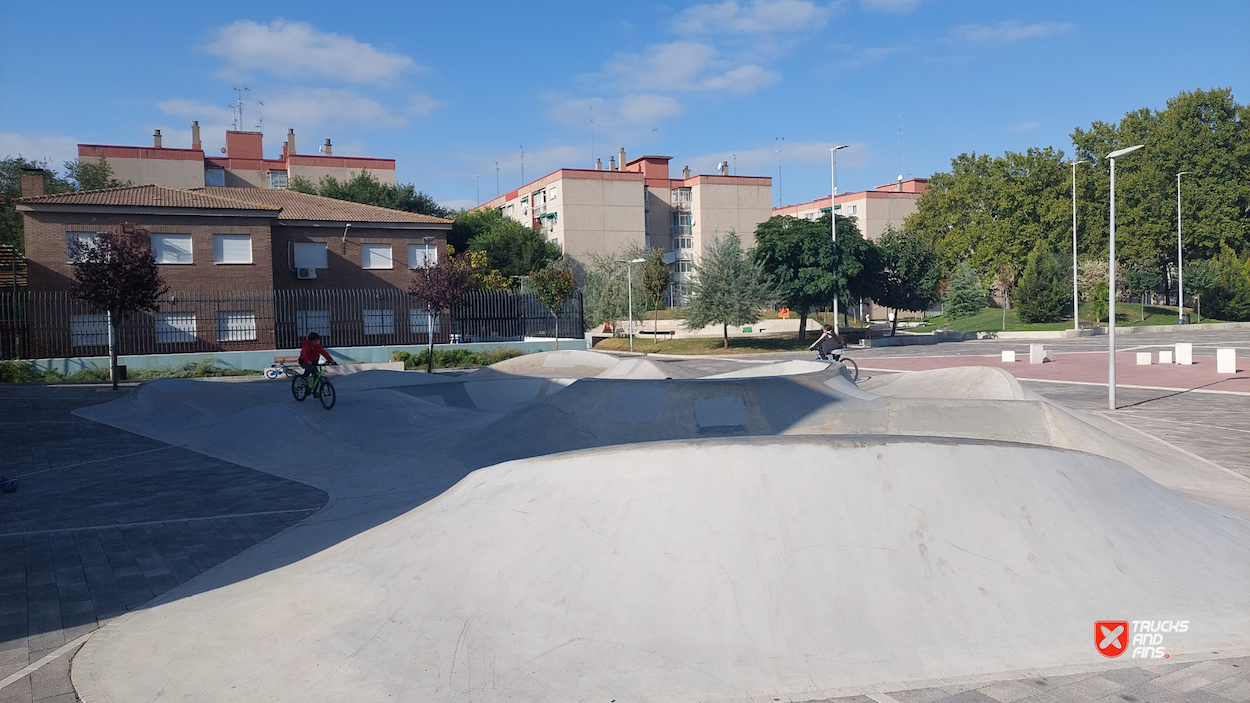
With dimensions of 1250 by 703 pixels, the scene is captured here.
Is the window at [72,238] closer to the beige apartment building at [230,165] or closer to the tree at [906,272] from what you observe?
the beige apartment building at [230,165]

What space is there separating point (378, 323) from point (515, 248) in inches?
1128

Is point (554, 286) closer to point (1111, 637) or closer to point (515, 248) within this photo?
point (515, 248)

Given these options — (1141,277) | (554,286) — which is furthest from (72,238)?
(1141,277)

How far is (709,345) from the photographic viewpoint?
40.0 meters

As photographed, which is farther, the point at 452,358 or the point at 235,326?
the point at 235,326

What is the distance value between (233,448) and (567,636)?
362 inches

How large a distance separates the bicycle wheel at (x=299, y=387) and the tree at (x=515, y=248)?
1769 inches

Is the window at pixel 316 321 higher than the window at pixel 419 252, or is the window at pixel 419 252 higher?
the window at pixel 419 252

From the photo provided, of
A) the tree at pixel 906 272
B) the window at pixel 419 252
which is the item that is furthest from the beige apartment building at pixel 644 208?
the window at pixel 419 252

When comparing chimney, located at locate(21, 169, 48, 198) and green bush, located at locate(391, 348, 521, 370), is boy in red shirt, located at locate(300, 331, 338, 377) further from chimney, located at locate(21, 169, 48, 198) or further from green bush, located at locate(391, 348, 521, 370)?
chimney, located at locate(21, 169, 48, 198)

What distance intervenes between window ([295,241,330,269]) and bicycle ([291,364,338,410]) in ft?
75.4

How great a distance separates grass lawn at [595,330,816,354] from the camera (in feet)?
124

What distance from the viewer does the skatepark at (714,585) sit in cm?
405

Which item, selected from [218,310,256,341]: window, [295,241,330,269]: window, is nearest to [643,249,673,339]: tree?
[295,241,330,269]: window
